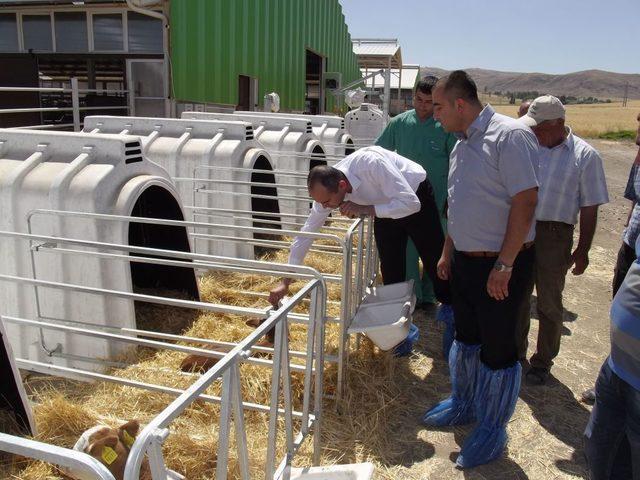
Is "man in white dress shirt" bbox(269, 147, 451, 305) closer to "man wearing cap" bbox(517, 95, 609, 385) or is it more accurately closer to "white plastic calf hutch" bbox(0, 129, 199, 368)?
"man wearing cap" bbox(517, 95, 609, 385)

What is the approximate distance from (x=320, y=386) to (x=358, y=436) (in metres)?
0.60

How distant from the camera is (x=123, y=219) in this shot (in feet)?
12.0

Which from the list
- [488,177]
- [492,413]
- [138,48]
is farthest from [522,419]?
[138,48]

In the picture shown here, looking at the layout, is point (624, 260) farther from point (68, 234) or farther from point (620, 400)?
point (68, 234)

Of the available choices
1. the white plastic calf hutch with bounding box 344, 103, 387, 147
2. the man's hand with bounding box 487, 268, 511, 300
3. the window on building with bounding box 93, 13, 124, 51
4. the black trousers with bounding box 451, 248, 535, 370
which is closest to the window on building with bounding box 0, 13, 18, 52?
the window on building with bounding box 93, 13, 124, 51

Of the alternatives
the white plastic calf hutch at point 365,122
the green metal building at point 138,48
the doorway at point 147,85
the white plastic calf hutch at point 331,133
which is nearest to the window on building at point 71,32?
Result: the green metal building at point 138,48

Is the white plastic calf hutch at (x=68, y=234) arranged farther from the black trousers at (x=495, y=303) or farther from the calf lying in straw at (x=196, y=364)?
the black trousers at (x=495, y=303)

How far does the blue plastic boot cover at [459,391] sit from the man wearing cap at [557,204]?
641mm

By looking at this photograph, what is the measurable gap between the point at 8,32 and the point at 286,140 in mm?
6266

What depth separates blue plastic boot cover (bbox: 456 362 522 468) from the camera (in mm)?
3197

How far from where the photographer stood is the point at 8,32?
1052 cm

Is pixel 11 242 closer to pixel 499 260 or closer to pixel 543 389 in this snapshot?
pixel 499 260

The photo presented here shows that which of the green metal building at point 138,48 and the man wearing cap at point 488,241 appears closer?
the man wearing cap at point 488,241

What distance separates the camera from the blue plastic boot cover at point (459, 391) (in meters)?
3.44
